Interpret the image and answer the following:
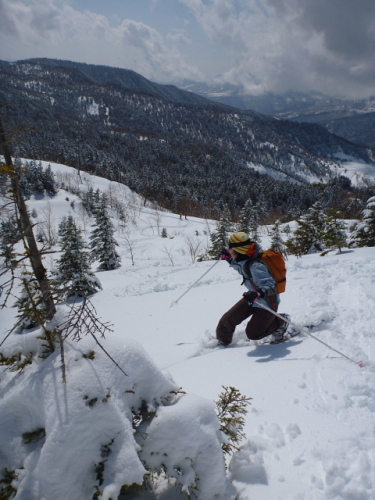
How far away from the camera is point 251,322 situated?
4586 millimetres

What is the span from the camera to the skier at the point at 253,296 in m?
4.26

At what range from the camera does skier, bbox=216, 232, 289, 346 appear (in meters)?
4.26

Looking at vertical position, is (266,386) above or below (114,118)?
below

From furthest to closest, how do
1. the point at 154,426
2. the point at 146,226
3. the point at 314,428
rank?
the point at 146,226 → the point at 314,428 → the point at 154,426

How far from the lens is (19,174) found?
6.35 ft

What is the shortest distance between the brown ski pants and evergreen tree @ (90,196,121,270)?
19.3 meters

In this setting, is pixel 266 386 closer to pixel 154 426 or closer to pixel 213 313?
pixel 154 426

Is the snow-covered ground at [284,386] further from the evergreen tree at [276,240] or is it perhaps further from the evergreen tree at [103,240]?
the evergreen tree at [276,240]

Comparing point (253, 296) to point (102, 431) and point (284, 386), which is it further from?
point (102, 431)

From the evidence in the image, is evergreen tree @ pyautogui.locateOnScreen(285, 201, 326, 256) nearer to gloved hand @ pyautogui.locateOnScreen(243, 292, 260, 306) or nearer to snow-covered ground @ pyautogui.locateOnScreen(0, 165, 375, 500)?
snow-covered ground @ pyautogui.locateOnScreen(0, 165, 375, 500)

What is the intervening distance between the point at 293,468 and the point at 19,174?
10.7ft

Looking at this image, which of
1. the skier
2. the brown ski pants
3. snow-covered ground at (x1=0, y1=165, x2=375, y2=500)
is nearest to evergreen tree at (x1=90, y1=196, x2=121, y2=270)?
snow-covered ground at (x1=0, y1=165, x2=375, y2=500)

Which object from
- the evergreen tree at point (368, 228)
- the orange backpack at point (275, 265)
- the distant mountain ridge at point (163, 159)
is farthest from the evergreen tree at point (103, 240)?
the orange backpack at point (275, 265)

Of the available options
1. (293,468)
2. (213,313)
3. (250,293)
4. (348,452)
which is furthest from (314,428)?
(213,313)
